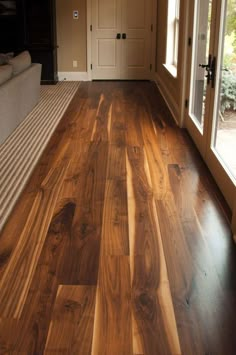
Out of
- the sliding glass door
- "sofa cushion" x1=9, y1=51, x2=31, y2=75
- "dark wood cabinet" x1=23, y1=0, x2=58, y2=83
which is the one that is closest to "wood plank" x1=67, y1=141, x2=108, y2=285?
the sliding glass door

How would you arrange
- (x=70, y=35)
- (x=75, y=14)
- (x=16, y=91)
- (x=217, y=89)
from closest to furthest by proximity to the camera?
(x=217, y=89), (x=16, y=91), (x=75, y=14), (x=70, y=35)

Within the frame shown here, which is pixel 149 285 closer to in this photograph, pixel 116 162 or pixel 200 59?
pixel 116 162

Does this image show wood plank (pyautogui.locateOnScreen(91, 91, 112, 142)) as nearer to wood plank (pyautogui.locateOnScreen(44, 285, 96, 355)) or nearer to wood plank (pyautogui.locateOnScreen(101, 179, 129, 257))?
wood plank (pyautogui.locateOnScreen(101, 179, 129, 257))

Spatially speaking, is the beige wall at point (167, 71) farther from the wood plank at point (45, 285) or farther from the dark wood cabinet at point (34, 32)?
the wood plank at point (45, 285)

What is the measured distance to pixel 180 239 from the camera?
2.89 m

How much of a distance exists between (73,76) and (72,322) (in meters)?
7.67

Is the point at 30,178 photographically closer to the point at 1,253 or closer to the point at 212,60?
the point at 1,253

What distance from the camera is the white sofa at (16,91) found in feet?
16.2

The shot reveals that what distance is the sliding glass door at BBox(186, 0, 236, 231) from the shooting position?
11.2ft

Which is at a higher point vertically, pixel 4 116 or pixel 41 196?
pixel 4 116

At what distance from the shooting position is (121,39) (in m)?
9.09

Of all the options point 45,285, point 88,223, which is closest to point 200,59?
point 88,223

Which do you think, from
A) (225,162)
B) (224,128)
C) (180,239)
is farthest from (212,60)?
(180,239)

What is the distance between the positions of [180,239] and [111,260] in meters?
0.50
